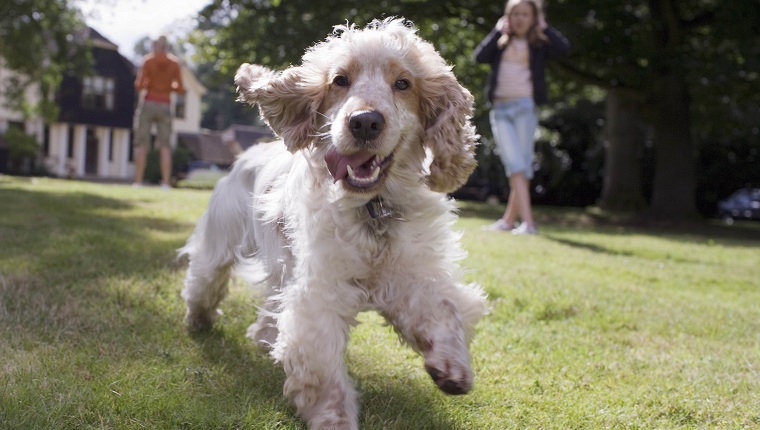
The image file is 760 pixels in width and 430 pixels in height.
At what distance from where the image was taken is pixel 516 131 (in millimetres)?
8570

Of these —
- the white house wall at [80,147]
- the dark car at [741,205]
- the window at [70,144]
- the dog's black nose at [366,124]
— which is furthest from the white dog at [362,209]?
the window at [70,144]

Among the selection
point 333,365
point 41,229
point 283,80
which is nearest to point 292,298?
point 333,365

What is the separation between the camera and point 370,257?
9.24 feet

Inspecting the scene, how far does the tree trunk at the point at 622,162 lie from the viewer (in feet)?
67.9

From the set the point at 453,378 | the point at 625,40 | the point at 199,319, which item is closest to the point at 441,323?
the point at 453,378

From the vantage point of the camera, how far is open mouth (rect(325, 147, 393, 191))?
2.76 m

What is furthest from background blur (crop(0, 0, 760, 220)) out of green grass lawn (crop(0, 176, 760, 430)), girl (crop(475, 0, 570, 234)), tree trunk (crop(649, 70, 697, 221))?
green grass lawn (crop(0, 176, 760, 430))

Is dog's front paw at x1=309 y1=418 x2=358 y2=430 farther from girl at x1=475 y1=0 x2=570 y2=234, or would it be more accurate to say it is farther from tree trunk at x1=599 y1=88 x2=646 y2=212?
tree trunk at x1=599 y1=88 x2=646 y2=212

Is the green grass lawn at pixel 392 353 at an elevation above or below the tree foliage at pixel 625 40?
below

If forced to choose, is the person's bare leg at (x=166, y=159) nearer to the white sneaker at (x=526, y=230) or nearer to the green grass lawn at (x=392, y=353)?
the green grass lawn at (x=392, y=353)

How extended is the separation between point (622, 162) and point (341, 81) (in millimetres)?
19271

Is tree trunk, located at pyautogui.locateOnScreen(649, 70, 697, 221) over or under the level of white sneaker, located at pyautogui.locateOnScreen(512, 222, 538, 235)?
over

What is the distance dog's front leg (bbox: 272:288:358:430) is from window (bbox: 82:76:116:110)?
43.6 meters

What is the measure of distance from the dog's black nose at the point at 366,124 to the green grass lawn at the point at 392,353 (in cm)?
105
